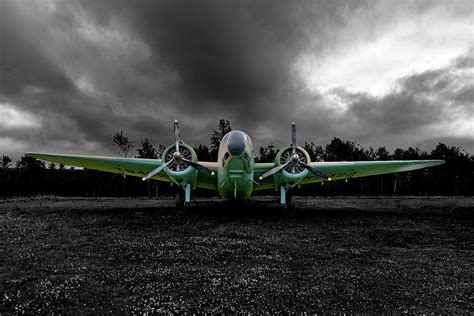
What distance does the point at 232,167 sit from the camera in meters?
18.0

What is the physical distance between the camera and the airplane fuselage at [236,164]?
1730 centimetres

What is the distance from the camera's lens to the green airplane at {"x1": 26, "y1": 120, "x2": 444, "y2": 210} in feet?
59.8

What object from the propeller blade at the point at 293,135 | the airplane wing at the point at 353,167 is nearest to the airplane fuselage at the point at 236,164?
the airplane wing at the point at 353,167

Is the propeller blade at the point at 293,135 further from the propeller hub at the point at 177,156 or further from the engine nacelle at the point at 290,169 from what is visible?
the propeller hub at the point at 177,156

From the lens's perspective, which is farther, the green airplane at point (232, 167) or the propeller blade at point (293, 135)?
the propeller blade at point (293, 135)

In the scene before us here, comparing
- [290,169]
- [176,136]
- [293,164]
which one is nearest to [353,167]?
[290,169]

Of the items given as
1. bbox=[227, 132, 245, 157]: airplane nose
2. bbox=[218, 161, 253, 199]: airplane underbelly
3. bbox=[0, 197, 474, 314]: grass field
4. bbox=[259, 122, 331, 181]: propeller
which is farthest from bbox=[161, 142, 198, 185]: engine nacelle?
bbox=[0, 197, 474, 314]: grass field

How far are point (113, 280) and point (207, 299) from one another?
2461 millimetres

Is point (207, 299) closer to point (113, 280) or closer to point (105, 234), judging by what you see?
Answer: point (113, 280)

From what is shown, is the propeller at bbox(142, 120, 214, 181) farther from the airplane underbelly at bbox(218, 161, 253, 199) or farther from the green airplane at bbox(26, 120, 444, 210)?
the airplane underbelly at bbox(218, 161, 253, 199)

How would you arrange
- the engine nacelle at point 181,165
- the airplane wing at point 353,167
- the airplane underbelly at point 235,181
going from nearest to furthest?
1. the airplane underbelly at point 235,181
2. the engine nacelle at point 181,165
3. the airplane wing at point 353,167

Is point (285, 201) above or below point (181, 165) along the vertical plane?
below

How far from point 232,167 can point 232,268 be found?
10071 mm

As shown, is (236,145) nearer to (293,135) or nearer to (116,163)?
(293,135)
